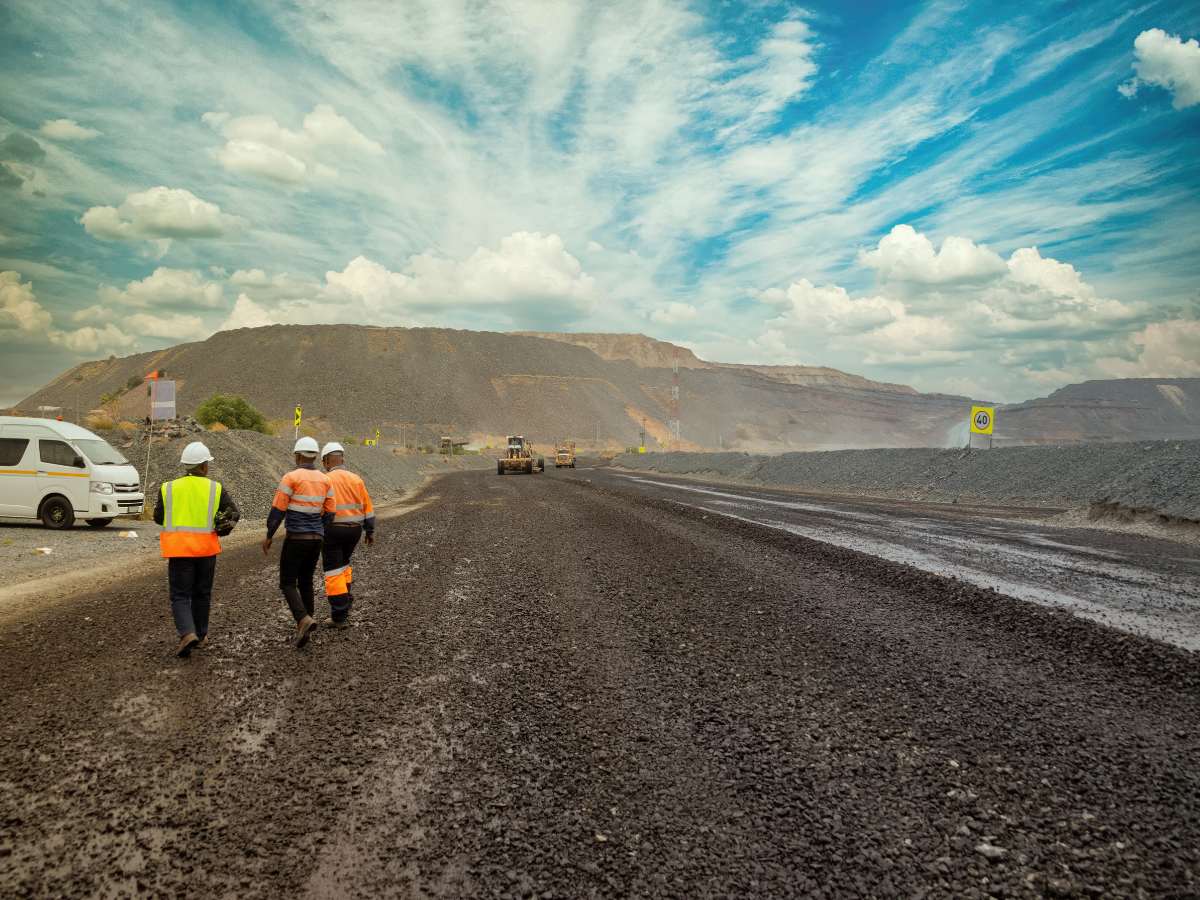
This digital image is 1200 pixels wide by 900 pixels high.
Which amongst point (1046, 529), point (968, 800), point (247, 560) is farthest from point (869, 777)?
point (1046, 529)

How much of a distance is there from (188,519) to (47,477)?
12.3 meters

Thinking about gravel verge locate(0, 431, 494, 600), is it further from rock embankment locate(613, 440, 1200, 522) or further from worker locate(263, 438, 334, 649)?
rock embankment locate(613, 440, 1200, 522)

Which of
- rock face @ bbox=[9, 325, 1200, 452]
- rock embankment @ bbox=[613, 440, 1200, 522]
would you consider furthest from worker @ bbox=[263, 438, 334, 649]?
rock face @ bbox=[9, 325, 1200, 452]

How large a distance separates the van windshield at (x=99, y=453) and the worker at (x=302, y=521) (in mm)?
11854

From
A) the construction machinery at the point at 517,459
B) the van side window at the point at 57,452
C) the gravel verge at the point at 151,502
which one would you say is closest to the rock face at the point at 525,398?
the construction machinery at the point at 517,459

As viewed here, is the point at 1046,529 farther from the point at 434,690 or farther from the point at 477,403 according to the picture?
the point at 477,403

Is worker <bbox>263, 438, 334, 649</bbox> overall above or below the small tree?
below

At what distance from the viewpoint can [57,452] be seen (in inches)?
583

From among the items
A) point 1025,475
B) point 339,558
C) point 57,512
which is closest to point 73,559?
point 57,512

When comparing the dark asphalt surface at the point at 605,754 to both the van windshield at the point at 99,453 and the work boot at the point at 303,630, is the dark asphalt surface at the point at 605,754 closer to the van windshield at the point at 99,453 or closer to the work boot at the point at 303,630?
the work boot at the point at 303,630

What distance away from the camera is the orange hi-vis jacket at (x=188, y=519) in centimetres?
616

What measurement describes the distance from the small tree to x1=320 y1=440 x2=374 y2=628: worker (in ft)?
158

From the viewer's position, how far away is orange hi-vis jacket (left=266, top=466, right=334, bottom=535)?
6.72 m

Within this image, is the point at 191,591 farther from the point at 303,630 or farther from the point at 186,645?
the point at 303,630
